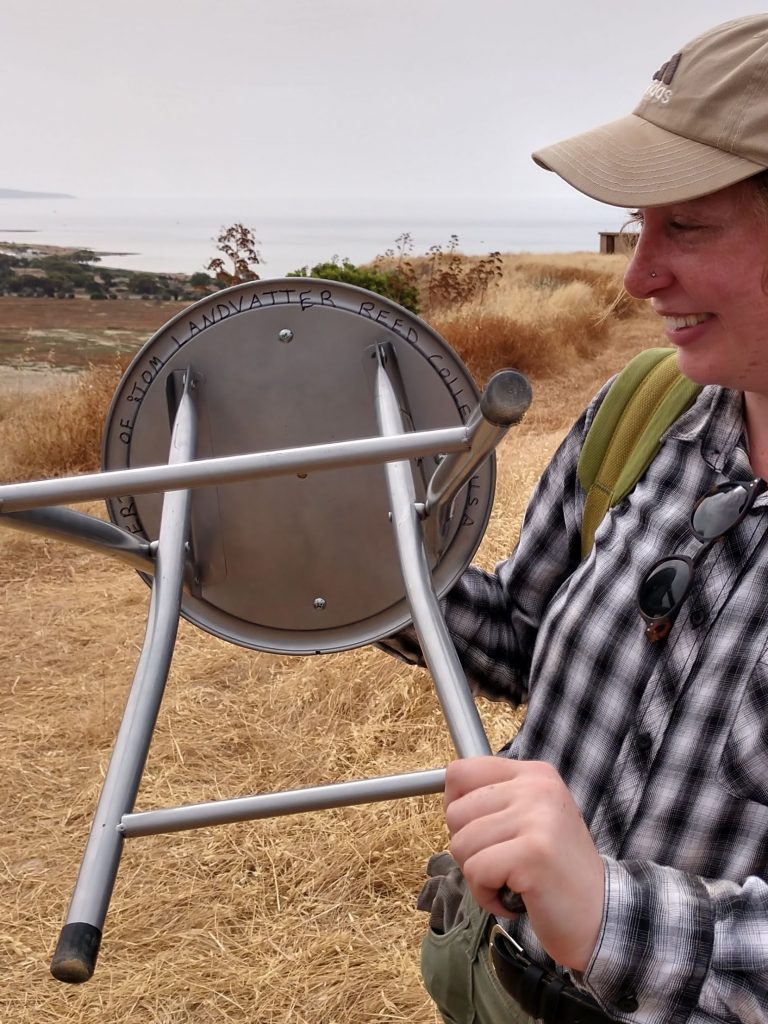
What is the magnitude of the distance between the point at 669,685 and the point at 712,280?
1.49 feet

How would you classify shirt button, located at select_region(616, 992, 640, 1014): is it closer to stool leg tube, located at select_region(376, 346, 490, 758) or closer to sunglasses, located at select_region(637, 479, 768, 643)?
stool leg tube, located at select_region(376, 346, 490, 758)

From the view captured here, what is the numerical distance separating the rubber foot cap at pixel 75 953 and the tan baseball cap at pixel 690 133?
0.91 m

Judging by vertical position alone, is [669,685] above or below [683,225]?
below

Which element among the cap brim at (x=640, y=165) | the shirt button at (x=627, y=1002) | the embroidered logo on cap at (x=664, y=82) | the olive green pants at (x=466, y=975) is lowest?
the olive green pants at (x=466, y=975)

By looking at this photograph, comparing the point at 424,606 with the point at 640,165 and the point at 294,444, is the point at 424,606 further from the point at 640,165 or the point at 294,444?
the point at 640,165

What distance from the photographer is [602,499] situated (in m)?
1.35

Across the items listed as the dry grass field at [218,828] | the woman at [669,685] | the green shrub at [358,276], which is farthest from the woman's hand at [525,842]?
the green shrub at [358,276]

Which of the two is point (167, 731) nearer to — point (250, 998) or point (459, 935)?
point (250, 998)

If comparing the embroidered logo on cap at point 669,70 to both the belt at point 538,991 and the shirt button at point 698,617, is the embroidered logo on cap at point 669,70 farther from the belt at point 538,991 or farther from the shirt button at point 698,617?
the belt at point 538,991

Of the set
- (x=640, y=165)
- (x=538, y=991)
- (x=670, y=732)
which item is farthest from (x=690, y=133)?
(x=538, y=991)

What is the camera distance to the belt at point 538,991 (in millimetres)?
1229

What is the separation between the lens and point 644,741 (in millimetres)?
1175

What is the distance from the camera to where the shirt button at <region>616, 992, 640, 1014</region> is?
102cm

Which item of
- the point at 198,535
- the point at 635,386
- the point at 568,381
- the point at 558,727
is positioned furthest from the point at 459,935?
the point at 568,381
